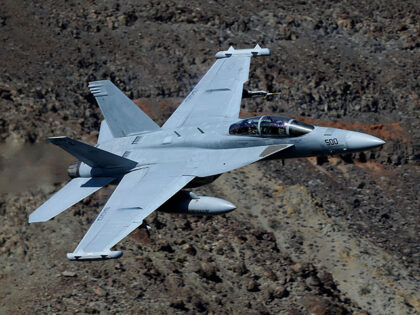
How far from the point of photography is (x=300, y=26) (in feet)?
176

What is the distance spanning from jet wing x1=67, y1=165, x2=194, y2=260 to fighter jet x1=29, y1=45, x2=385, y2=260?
0.03m

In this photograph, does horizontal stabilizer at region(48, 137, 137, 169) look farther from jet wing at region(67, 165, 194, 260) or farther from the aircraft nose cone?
the aircraft nose cone

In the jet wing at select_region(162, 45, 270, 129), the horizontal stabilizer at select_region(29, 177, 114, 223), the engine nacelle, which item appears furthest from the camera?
the jet wing at select_region(162, 45, 270, 129)

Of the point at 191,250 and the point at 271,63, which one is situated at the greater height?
the point at 271,63

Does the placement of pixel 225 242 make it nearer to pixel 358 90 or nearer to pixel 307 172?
pixel 307 172

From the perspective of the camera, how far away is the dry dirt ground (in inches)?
1439

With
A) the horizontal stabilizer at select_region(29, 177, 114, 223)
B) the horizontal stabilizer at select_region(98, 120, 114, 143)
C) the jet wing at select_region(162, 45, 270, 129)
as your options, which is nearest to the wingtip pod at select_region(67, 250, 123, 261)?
the horizontal stabilizer at select_region(29, 177, 114, 223)

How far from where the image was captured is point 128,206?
107 ft

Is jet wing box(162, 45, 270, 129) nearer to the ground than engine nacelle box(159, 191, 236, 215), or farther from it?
farther from it

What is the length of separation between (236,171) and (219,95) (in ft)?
25.2

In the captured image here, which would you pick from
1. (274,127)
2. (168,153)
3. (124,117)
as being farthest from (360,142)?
(124,117)

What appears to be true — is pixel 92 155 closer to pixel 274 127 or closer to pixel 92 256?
pixel 92 256

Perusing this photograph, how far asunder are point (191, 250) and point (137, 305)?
4649 millimetres

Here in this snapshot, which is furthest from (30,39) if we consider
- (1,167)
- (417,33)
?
(417,33)
